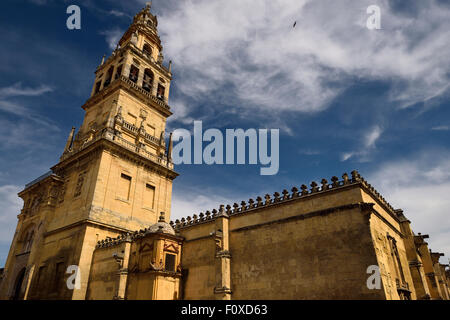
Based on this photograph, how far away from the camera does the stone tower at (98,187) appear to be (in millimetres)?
24181

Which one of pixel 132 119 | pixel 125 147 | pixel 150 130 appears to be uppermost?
pixel 132 119

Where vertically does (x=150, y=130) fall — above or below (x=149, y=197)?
above

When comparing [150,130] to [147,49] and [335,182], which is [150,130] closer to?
[147,49]

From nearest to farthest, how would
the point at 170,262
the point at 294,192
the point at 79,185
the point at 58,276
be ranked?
the point at 294,192
the point at 170,262
the point at 58,276
the point at 79,185

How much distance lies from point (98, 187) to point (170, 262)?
1015 cm

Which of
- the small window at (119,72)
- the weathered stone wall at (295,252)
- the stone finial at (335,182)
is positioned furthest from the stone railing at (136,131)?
the stone finial at (335,182)

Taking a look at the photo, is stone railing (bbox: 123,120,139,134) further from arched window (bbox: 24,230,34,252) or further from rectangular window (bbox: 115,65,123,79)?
arched window (bbox: 24,230,34,252)

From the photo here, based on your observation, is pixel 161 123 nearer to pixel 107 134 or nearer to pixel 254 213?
pixel 107 134

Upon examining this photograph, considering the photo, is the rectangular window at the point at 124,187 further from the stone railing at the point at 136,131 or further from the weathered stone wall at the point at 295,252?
the weathered stone wall at the point at 295,252

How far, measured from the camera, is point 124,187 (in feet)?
91.0

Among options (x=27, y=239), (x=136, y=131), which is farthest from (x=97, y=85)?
(x=27, y=239)

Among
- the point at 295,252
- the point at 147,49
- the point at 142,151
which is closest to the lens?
the point at 295,252

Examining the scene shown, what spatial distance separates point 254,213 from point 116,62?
27757 millimetres
